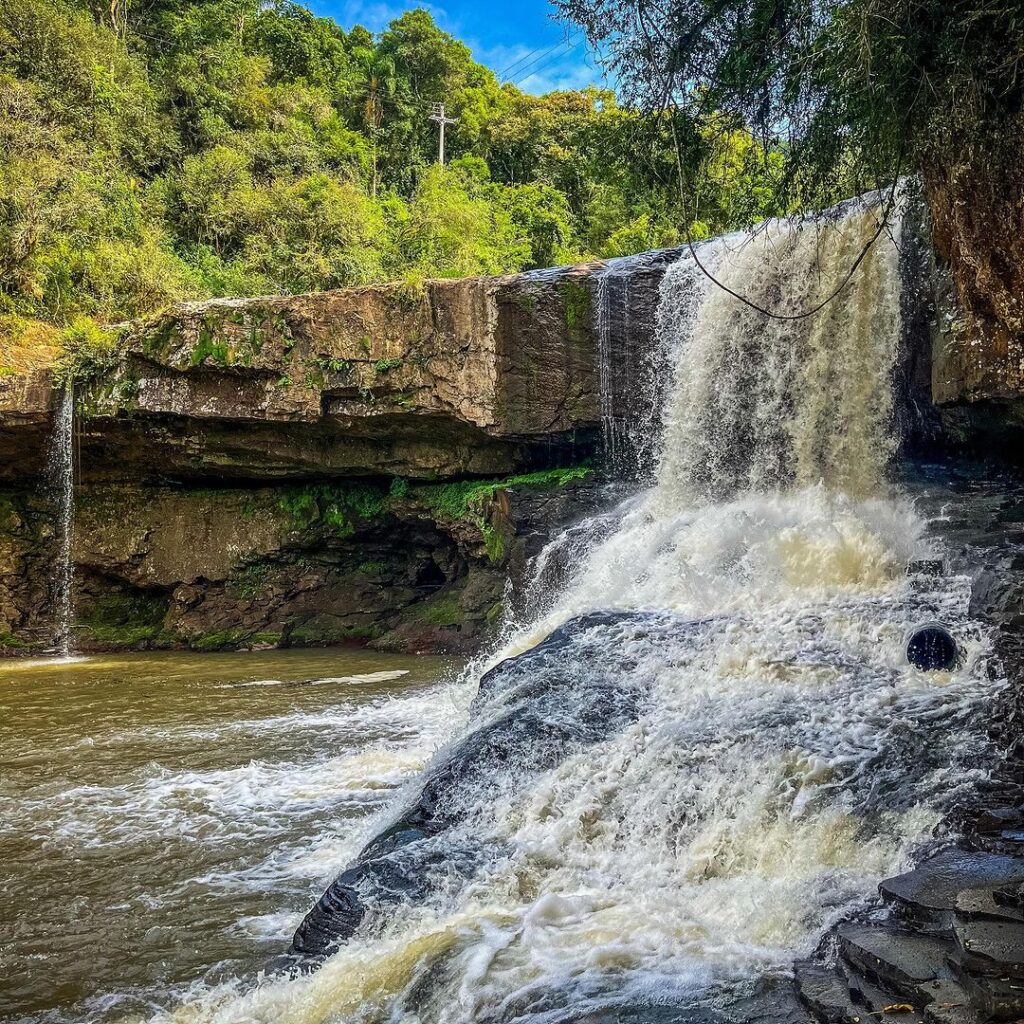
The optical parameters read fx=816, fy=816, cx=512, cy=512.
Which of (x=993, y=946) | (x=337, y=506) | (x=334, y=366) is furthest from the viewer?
(x=337, y=506)

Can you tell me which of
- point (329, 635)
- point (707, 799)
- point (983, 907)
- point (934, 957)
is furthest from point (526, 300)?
point (934, 957)

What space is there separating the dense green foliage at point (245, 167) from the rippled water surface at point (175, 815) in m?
8.67

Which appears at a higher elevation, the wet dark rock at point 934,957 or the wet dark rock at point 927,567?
the wet dark rock at point 927,567

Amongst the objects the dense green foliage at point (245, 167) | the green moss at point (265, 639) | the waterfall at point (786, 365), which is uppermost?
the dense green foliage at point (245, 167)

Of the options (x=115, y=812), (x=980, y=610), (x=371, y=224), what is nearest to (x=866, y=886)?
(x=980, y=610)

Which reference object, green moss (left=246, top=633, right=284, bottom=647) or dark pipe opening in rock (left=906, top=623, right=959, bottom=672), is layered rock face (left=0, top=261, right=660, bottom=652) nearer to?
green moss (left=246, top=633, right=284, bottom=647)

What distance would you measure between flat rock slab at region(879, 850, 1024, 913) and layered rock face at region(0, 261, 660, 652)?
8.56 m

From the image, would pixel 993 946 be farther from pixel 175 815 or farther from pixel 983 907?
Answer: pixel 175 815

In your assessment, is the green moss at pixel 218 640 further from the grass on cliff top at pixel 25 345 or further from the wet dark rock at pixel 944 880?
the wet dark rock at pixel 944 880

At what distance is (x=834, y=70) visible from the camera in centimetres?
446

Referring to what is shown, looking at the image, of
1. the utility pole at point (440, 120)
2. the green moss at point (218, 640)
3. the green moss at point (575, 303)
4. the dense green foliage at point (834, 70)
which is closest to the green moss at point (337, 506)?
the green moss at point (218, 640)

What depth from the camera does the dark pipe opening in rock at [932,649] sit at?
229 inches

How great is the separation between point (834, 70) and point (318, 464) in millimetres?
A: 11770

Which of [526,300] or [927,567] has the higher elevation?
[526,300]
